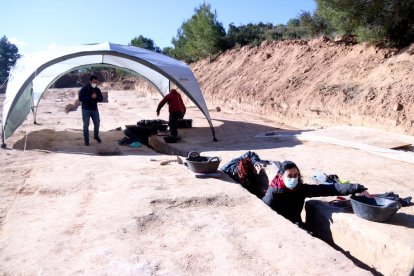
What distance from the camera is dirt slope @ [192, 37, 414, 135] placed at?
11.3 meters

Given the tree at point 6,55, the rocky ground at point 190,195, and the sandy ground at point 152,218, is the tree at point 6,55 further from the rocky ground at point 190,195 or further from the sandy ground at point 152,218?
the sandy ground at point 152,218

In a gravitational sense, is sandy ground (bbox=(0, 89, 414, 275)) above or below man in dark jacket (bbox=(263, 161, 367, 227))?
below

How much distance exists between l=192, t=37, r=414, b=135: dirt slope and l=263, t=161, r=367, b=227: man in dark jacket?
5886 millimetres

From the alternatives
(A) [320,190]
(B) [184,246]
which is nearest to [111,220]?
(B) [184,246]

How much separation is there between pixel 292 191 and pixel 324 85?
990cm

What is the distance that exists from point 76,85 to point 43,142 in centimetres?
4810

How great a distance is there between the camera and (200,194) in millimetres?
5828

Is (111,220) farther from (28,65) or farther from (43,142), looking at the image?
(28,65)

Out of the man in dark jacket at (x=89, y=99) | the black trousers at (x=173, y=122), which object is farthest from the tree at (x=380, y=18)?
the man in dark jacket at (x=89, y=99)

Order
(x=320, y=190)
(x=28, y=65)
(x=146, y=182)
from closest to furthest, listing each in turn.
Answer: (x=320, y=190)
(x=146, y=182)
(x=28, y=65)

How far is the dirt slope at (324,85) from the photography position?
11.3 meters

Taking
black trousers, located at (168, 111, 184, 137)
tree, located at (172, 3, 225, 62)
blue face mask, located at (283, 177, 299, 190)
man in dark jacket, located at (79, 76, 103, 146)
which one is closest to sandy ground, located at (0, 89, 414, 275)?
blue face mask, located at (283, 177, 299, 190)

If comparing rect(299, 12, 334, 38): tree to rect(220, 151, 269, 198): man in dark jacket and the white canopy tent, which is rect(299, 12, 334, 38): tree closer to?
the white canopy tent

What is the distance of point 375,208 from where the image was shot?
4.59 m
